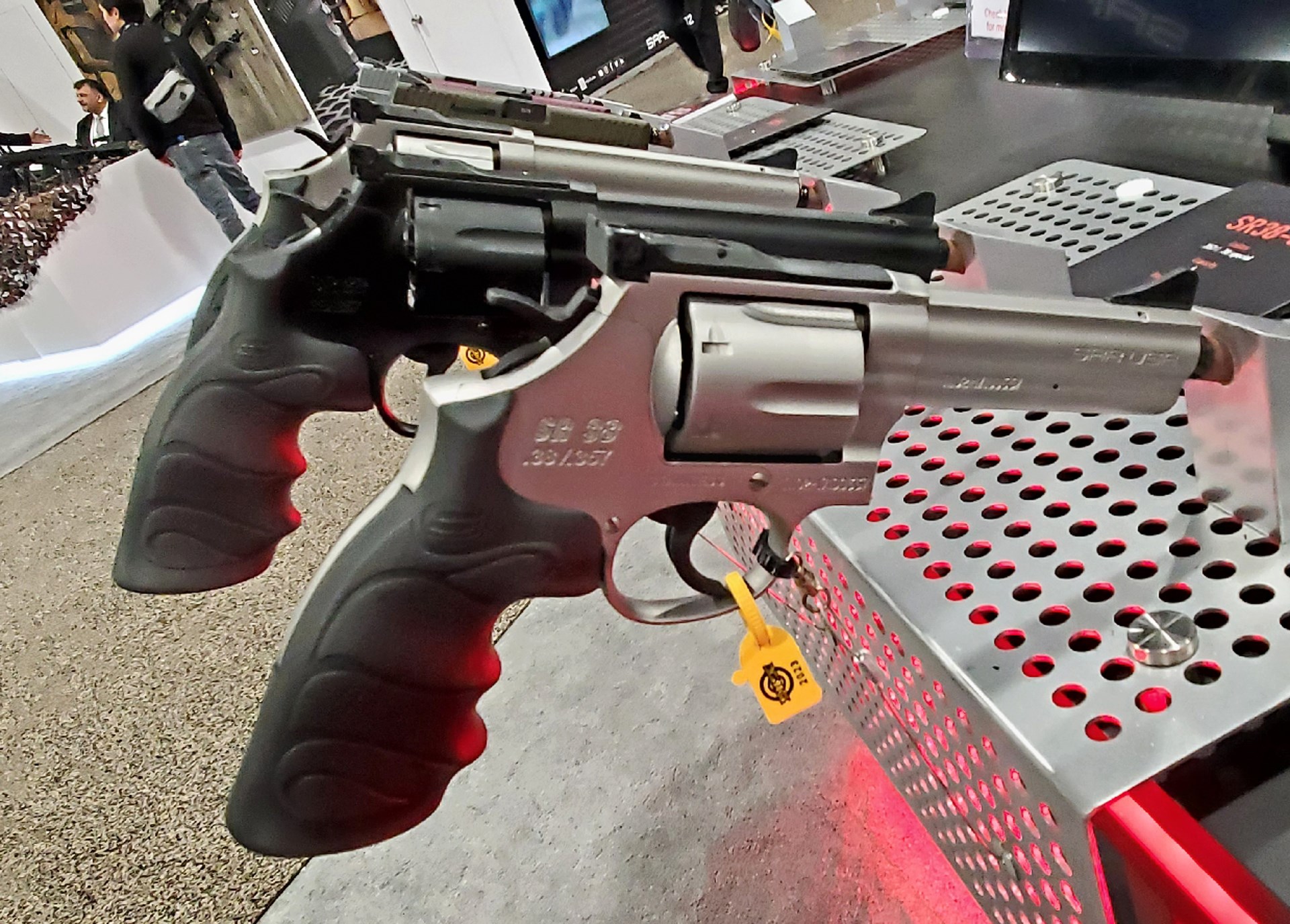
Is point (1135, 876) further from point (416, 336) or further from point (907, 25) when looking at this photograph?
point (907, 25)

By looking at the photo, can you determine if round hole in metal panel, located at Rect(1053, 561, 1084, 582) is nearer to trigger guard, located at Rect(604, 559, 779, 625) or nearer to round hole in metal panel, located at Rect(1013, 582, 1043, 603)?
round hole in metal panel, located at Rect(1013, 582, 1043, 603)

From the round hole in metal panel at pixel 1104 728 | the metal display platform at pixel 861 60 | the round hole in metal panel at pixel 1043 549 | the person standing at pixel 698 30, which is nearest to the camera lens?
the round hole in metal panel at pixel 1104 728

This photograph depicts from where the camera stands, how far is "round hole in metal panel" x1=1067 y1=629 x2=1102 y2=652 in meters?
0.47

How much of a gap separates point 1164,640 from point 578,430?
309 millimetres

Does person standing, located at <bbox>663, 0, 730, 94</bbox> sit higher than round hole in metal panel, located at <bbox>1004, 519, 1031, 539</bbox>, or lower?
lower

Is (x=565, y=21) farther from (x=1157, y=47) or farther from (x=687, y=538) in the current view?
(x=687, y=538)

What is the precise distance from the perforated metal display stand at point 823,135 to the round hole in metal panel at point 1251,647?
0.75 m

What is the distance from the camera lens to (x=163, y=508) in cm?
91

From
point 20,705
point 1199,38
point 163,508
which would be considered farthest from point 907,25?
point 20,705

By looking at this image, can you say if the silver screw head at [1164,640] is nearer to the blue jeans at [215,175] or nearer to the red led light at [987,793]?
the red led light at [987,793]

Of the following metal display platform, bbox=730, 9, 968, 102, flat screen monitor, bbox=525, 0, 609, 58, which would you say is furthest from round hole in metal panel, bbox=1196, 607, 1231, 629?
flat screen monitor, bbox=525, 0, 609, 58

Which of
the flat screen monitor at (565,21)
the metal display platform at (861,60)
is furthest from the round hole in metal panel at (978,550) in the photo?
the flat screen monitor at (565,21)

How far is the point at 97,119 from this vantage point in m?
3.05

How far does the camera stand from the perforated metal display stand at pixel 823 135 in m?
1.12
